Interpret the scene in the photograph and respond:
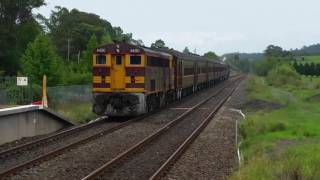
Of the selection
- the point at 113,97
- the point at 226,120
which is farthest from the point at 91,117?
the point at 226,120

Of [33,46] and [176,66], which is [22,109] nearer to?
[176,66]

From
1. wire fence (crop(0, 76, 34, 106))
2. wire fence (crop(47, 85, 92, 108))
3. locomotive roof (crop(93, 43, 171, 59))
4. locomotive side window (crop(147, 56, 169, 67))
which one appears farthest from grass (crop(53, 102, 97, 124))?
locomotive side window (crop(147, 56, 169, 67))

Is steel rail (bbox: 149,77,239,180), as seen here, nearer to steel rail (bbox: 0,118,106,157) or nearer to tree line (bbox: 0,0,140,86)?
steel rail (bbox: 0,118,106,157)

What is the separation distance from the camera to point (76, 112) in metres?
27.4

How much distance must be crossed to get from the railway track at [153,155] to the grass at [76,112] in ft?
15.1

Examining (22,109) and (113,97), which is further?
(113,97)

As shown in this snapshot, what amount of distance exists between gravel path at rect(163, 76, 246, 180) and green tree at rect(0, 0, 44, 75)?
165 feet

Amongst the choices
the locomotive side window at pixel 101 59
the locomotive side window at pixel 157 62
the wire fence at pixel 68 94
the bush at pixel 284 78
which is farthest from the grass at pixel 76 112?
the bush at pixel 284 78

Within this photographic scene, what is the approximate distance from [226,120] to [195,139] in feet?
22.9

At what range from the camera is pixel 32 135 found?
70.0 ft

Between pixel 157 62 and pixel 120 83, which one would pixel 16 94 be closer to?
pixel 120 83

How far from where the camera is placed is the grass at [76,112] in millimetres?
26212

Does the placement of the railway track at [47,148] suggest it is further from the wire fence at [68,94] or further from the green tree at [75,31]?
the green tree at [75,31]

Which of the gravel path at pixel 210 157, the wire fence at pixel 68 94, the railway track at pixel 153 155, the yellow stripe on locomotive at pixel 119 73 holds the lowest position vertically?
the gravel path at pixel 210 157
